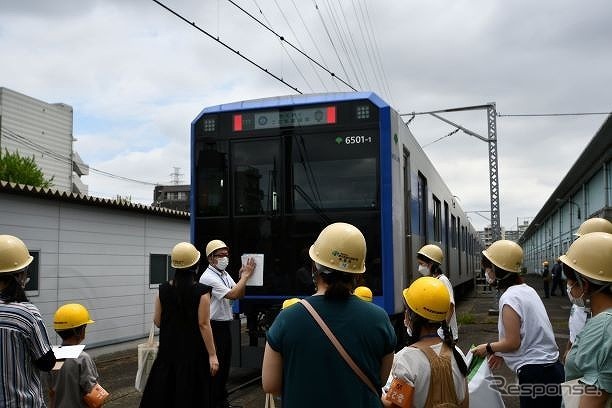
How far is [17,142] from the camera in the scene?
150 ft

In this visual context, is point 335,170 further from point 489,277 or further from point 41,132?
point 41,132

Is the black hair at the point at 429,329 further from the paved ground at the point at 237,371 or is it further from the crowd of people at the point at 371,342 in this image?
the paved ground at the point at 237,371

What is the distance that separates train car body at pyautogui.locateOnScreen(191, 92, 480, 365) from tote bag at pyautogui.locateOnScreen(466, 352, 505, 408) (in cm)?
338

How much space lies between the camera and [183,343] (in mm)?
4812

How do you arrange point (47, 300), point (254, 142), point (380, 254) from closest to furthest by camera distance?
point (380, 254) → point (254, 142) → point (47, 300)

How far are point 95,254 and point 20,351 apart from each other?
9.21 m

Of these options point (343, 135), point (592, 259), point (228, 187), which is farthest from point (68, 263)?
point (592, 259)

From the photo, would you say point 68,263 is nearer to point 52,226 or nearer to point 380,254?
point 52,226

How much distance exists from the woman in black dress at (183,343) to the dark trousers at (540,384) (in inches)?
96.2

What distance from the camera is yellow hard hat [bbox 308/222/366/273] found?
2594 mm

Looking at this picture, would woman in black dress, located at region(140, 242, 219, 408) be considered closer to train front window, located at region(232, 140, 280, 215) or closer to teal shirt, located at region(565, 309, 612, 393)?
train front window, located at region(232, 140, 280, 215)

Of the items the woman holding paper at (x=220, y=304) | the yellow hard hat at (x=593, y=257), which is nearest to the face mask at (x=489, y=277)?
the yellow hard hat at (x=593, y=257)

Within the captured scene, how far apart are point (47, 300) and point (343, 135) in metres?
6.43

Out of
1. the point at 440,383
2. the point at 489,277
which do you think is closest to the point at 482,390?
the point at 440,383
